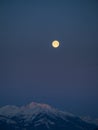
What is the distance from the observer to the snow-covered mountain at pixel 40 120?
16675 cm

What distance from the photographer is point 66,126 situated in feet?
569

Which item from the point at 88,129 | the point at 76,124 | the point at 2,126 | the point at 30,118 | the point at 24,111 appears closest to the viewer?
the point at 88,129

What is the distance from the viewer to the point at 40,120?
574 feet

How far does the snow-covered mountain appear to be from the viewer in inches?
6565

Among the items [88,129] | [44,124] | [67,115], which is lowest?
[88,129]

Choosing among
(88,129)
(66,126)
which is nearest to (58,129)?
(66,126)

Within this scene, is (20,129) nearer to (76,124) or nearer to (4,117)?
(4,117)

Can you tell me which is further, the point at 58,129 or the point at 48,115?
the point at 48,115

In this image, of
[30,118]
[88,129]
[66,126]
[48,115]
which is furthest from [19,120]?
[88,129]

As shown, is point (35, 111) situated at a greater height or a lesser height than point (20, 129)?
greater

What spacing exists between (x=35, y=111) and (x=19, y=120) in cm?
1697

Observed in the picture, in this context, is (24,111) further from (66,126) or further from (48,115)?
(66,126)

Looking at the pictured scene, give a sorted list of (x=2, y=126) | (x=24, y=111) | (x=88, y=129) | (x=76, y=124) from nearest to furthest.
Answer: (x=88, y=129), (x=2, y=126), (x=76, y=124), (x=24, y=111)

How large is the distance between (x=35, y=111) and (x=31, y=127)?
20.2 m
